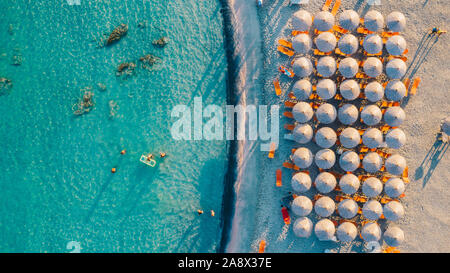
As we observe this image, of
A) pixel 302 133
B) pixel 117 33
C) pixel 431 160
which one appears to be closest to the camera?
pixel 302 133

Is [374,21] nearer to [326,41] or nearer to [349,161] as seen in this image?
[326,41]

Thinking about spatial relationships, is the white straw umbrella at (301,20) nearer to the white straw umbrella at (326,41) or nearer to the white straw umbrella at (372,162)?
the white straw umbrella at (326,41)

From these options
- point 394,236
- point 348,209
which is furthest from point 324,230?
point 394,236

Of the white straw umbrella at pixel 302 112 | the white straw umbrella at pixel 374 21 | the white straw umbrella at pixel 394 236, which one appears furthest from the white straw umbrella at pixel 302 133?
the white straw umbrella at pixel 394 236

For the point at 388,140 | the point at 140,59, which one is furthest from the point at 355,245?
the point at 140,59

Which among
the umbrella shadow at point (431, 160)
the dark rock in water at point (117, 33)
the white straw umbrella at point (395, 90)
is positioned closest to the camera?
the white straw umbrella at point (395, 90)

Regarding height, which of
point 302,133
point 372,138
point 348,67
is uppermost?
point 348,67

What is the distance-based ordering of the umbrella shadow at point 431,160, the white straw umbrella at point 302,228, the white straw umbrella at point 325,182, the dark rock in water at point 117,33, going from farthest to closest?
1. the dark rock in water at point 117,33
2. the umbrella shadow at point 431,160
3. the white straw umbrella at point 302,228
4. the white straw umbrella at point 325,182
